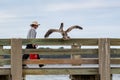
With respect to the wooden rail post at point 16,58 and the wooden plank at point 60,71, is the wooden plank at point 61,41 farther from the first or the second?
the wooden plank at point 60,71

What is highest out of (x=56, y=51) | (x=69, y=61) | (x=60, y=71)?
(x=56, y=51)

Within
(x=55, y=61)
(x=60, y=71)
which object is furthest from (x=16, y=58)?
(x=60, y=71)

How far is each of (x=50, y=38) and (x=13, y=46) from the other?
3.31 ft

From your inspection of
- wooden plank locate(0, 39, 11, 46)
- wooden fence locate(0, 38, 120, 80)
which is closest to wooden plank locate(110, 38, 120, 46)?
wooden fence locate(0, 38, 120, 80)

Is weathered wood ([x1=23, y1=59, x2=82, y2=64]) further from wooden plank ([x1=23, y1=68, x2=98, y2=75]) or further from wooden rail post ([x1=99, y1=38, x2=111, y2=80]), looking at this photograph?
wooden rail post ([x1=99, y1=38, x2=111, y2=80])

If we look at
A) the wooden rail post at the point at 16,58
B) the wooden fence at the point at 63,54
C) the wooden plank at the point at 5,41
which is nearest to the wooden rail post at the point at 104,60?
the wooden fence at the point at 63,54

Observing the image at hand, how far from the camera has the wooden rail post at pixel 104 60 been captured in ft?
45.9

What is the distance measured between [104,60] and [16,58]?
2.35m

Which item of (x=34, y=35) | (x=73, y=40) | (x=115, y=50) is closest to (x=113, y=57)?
(x=115, y=50)

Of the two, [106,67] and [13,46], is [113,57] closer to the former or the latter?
[106,67]

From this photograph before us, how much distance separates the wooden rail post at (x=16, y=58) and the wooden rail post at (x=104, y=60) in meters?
2.14

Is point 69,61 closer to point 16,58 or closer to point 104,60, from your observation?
point 104,60

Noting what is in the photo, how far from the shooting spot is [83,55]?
14578 mm

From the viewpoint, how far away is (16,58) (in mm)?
13953
